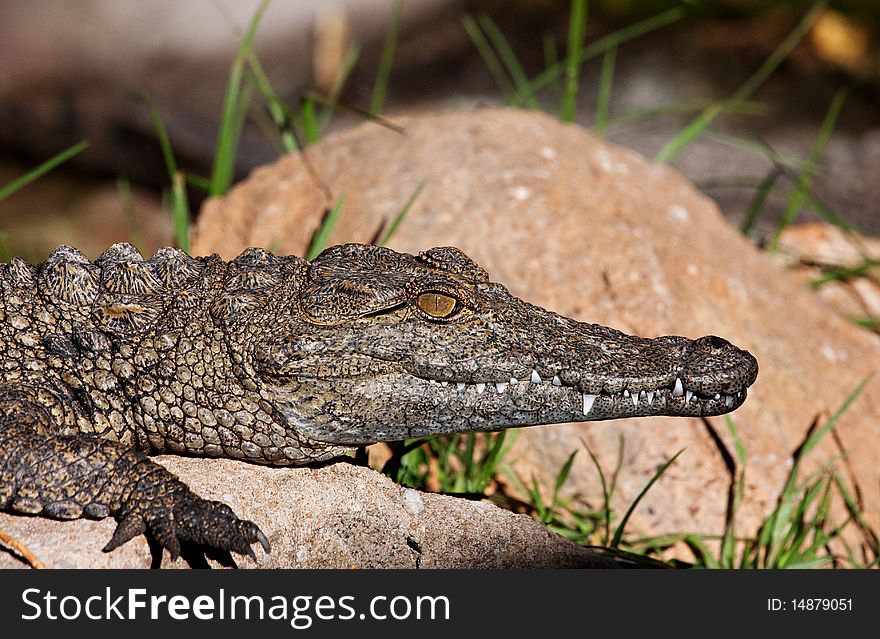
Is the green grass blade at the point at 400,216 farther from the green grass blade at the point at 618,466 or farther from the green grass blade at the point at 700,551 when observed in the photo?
the green grass blade at the point at 700,551

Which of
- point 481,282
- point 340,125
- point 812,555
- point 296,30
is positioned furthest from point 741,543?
point 296,30

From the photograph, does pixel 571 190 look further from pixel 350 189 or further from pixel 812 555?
pixel 812 555

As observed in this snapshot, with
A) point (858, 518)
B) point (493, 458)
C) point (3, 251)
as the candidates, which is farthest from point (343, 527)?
point (3, 251)

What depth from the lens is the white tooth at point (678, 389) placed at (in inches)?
126

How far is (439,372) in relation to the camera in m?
3.20

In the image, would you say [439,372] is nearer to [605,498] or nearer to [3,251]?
[605,498]

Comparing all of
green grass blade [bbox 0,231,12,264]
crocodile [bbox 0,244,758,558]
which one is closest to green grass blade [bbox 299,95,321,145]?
green grass blade [bbox 0,231,12,264]

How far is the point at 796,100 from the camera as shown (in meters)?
10.5

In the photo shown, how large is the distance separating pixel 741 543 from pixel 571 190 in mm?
1808

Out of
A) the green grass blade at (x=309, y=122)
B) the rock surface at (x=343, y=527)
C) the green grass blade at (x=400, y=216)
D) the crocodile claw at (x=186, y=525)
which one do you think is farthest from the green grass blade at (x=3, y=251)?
the crocodile claw at (x=186, y=525)

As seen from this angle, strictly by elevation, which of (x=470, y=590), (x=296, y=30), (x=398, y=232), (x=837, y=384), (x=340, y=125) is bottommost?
(x=470, y=590)

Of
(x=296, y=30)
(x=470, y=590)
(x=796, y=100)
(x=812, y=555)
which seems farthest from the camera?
(x=296, y=30)

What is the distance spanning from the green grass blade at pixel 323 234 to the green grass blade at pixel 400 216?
0.82ft

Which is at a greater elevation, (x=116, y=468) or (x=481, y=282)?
(x=481, y=282)
